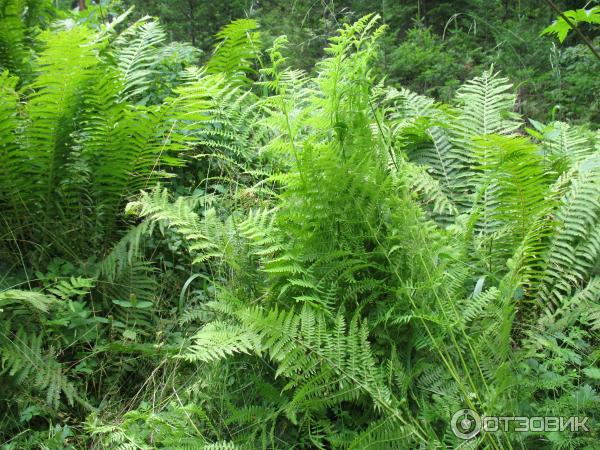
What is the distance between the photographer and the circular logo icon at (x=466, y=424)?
4.61 ft

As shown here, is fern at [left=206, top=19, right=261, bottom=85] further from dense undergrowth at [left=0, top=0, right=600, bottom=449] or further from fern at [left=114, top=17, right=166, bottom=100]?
dense undergrowth at [left=0, top=0, right=600, bottom=449]

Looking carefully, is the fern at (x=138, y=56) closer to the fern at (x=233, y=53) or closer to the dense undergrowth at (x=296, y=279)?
the fern at (x=233, y=53)

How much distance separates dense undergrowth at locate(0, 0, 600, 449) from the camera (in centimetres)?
155

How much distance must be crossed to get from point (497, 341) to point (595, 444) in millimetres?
343

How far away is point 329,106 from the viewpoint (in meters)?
1.80

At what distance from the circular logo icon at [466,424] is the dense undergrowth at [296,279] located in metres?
0.02

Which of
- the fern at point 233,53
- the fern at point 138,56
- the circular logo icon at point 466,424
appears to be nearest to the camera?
the circular logo icon at point 466,424

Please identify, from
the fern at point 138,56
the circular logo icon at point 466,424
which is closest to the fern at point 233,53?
the fern at point 138,56

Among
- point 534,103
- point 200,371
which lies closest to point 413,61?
point 534,103

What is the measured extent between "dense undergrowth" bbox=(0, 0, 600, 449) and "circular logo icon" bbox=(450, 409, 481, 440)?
0.02 metres

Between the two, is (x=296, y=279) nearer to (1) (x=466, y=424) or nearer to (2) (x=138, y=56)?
(1) (x=466, y=424)

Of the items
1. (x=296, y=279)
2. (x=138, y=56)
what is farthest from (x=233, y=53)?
(x=296, y=279)

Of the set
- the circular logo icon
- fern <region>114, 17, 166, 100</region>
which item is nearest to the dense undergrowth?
the circular logo icon

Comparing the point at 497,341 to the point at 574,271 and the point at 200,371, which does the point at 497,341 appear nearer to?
the point at 574,271
